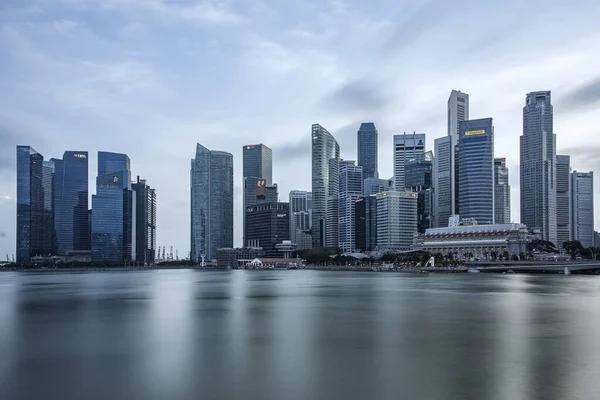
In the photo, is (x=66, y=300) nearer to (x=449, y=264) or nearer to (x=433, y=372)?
(x=433, y=372)

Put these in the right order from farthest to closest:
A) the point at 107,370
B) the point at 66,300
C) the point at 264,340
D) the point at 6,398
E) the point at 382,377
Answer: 1. the point at 66,300
2. the point at 264,340
3. the point at 107,370
4. the point at 382,377
5. the point at 6,398

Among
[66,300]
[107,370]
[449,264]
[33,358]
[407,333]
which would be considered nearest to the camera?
[107,370]

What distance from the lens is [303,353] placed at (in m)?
30.1

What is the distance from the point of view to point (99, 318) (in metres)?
46.1

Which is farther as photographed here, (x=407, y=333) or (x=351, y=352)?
(x=407, y=333)

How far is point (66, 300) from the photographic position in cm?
6556

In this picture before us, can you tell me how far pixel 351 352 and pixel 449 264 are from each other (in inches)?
6447

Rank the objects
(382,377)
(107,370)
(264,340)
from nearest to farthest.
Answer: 1. (382,377)
2. (107,370)
3. (264,340)

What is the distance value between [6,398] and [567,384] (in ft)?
76.8

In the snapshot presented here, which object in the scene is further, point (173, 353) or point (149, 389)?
point (173, 353)

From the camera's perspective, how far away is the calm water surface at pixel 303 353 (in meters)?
22.8

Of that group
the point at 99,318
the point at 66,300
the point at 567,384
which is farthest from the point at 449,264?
the point at 567,384

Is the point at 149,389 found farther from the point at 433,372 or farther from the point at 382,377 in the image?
the point at 433,372

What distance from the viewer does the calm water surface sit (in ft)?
74.6
